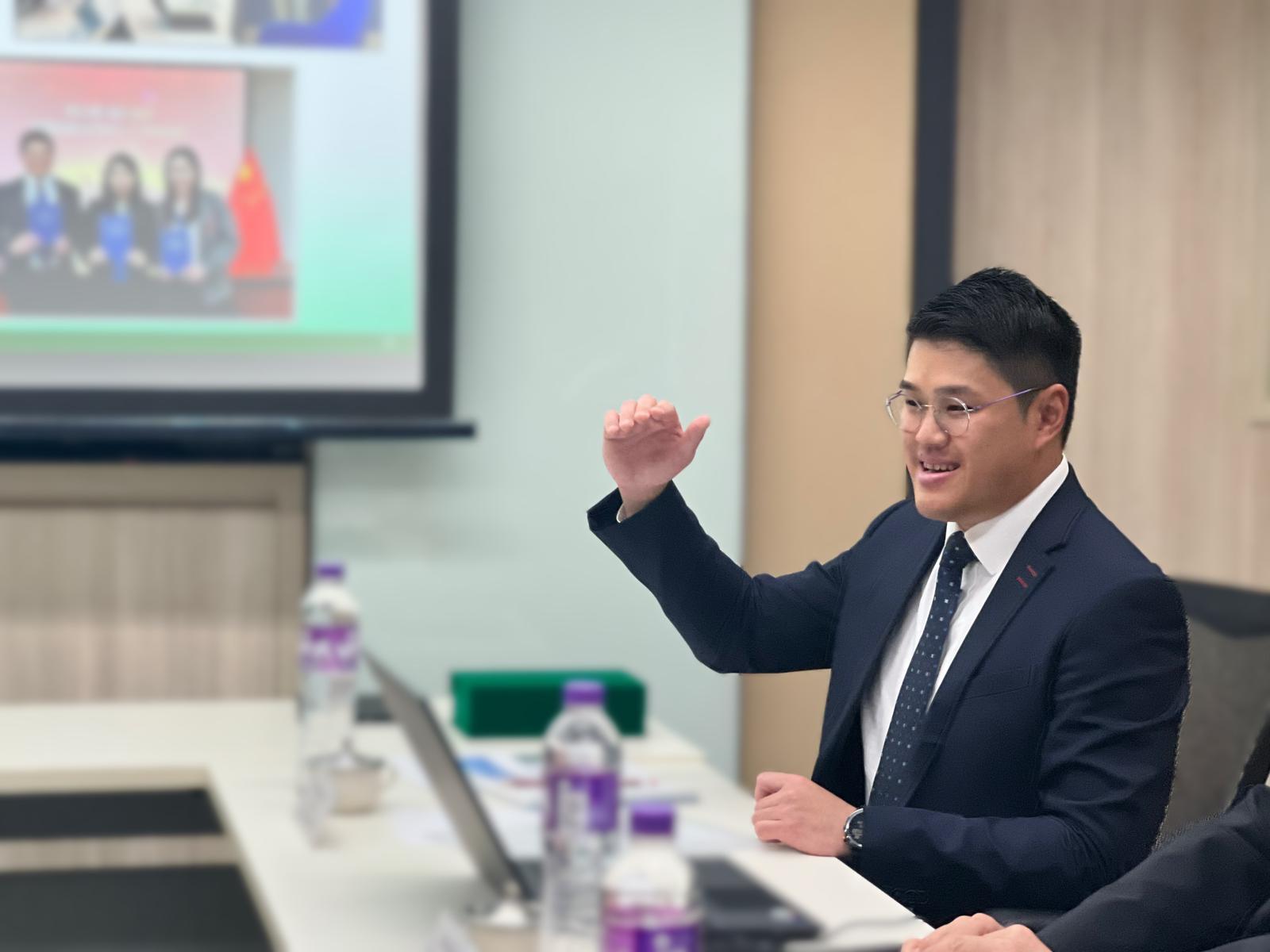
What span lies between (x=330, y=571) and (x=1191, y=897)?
186 cm

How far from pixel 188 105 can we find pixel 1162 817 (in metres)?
2.14

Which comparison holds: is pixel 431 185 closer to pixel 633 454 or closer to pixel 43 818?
pixel 43 818

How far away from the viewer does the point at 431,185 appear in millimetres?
2305

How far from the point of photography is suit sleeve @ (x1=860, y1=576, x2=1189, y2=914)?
357 millimetres

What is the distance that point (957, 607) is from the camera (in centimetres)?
38

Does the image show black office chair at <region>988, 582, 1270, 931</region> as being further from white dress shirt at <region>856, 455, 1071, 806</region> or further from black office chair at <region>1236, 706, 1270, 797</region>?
white dress shirt at <region>856, 455, 1071, 806</region>

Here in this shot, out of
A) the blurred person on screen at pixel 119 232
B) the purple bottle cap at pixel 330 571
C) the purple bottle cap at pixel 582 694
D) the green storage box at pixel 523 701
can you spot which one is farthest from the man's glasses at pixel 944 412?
the blurred person on screen at pixel 119 232

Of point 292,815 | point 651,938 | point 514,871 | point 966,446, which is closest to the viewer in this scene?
point 966,446

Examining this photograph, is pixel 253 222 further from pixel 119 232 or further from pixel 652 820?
pixel 652 820

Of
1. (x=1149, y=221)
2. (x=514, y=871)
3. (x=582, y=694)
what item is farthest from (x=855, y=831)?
(x=1149, y=221)

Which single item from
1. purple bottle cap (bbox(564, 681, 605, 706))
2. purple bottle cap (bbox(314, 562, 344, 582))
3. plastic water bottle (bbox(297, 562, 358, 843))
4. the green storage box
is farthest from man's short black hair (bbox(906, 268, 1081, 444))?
purple bottle cap (bbox(314, 562, 344, 582))

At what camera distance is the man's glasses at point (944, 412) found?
0.35 metres

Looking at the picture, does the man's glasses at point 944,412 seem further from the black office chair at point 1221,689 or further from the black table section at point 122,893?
the black table section at point 122,893

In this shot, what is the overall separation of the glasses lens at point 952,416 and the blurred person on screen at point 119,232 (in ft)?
6.92
